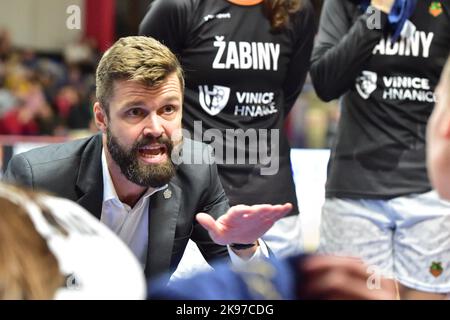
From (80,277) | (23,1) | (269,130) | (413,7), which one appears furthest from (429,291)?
(23,1)

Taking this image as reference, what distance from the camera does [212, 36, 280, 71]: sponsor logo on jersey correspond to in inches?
124

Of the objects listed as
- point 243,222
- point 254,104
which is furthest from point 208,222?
point 254,104

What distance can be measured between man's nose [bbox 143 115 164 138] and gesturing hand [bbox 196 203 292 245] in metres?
0.41

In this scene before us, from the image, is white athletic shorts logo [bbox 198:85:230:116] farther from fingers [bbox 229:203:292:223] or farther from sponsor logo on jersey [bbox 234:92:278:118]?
fingers [bbox 229:203:292:223]

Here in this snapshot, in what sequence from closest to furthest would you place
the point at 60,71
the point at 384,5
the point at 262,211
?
the point at 262,211 < the point at 384,5 < the point at 60,71

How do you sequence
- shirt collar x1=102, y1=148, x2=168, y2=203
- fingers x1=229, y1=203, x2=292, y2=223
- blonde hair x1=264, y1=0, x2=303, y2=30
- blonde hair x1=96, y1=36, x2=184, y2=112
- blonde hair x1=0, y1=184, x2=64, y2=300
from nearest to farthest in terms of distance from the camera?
blonde hair x1=0, y1=184, x2=64, y2=300
fingers x1=229, y1=203, x2=292, y2=223
blonde hair x1=96, y1=36, x2=184, y2=112
shirt collar x1=102, y1=148, x2=168, y2=203
blonde hair x1=264, y1=0, x2=303, y2=30

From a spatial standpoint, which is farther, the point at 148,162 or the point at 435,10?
the point at 435,10

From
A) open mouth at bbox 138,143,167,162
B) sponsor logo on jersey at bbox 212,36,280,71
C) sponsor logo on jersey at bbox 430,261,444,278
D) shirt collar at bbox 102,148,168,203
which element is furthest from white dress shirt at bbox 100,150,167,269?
sponsor logo on jersey at bbox 430,261,444,278

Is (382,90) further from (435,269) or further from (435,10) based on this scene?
(435,269)

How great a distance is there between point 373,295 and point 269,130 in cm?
198

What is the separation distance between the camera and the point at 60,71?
32.5 ft

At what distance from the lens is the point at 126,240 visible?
2.69m

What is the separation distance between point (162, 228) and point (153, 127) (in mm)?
326

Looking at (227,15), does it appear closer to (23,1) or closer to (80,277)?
(80,277)
